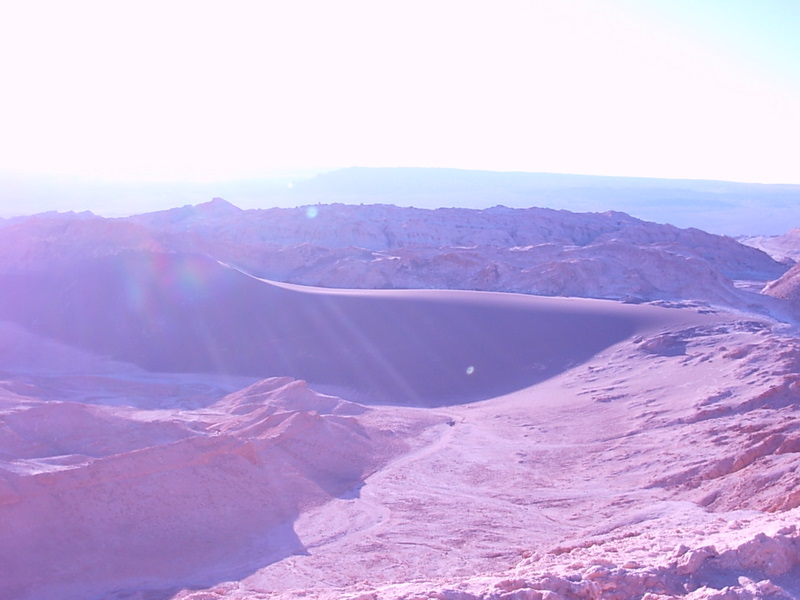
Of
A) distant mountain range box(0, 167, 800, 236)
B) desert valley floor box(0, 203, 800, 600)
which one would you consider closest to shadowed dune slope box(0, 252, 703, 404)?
desert valley floor box(0, 203, 800, 600)

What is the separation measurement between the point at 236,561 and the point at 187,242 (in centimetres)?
3276

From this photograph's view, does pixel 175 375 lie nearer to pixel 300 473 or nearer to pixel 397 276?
pixel 300 473

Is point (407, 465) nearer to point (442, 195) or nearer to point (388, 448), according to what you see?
point (388, 448)

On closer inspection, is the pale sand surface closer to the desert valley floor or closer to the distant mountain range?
the desert valley floor

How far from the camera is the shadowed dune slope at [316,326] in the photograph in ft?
79.7

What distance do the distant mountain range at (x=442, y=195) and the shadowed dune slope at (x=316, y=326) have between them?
79.1 meters

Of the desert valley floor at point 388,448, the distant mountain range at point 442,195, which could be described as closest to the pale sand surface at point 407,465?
the desert valley floor at point 388,448

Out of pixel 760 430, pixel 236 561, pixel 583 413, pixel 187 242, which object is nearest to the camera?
pixel 236 561

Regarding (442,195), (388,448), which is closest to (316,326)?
(388,448)

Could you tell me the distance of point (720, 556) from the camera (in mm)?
6066

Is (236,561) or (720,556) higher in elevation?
(720,556)

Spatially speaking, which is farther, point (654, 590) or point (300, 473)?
point (300, 473)

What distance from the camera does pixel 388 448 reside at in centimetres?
1622

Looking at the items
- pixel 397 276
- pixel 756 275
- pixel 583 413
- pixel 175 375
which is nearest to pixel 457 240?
pixel 397 276
